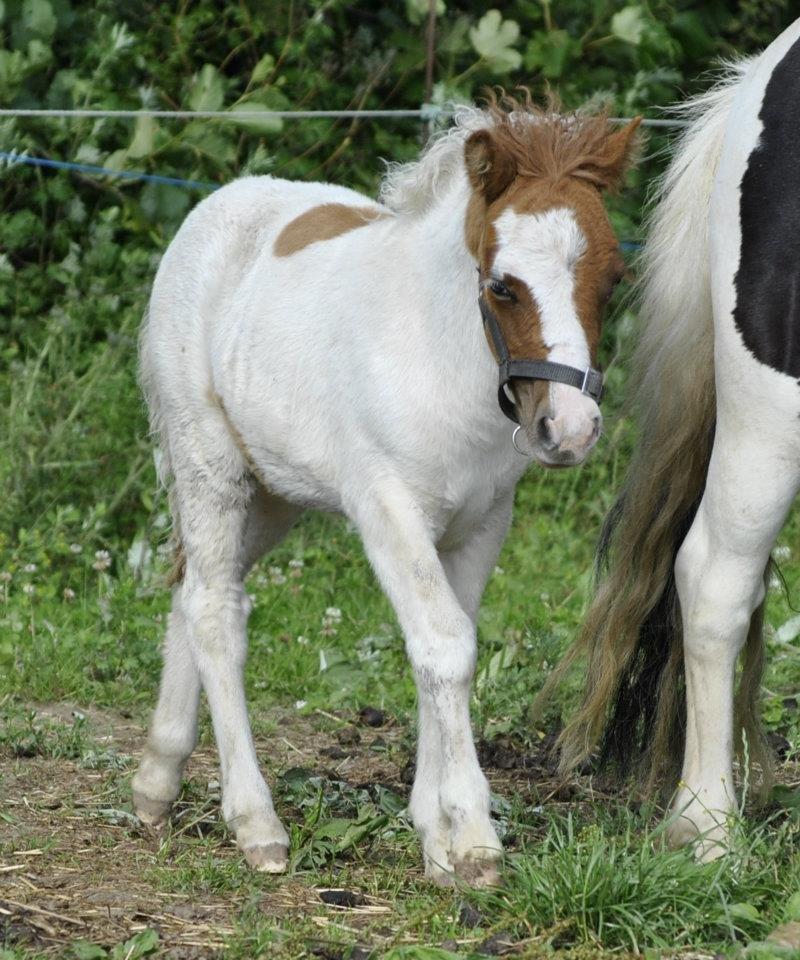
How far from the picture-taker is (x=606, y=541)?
3.97m

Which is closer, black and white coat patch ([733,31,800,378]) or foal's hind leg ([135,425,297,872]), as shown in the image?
black and white coat patch ([733,31,800,378])

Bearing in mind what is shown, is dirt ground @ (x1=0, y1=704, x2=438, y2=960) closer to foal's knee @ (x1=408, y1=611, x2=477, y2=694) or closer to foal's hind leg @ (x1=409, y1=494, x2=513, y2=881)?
foal's hind leg @ (x1=409, y1=494, x2=513, y2=881)

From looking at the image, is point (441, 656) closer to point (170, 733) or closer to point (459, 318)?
point (459, 318)

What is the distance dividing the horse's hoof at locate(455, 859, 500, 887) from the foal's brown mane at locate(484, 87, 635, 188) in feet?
4.69

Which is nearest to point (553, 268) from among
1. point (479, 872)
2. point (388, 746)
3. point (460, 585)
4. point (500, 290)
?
point (500, 290)

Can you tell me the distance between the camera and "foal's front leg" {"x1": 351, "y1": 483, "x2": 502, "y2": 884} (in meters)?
3.28

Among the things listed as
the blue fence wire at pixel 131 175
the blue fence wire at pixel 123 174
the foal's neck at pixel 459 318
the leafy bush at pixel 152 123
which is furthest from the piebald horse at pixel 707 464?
the blue fence wire at pixel 123 174

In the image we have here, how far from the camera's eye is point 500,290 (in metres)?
3.16

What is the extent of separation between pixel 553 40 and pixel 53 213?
2.56 m

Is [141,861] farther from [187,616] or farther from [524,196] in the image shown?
[524,196]

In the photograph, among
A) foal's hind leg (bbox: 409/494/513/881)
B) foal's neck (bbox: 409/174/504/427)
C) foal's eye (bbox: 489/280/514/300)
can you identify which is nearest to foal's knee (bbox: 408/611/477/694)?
foal's hind leg (bbox: 409/494/513/881)

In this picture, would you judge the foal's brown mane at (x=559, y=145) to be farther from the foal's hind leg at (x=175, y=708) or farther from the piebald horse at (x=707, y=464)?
the foal's hind leg at (x=175, y=708)

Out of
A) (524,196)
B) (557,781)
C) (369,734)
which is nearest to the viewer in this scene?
(524,196)

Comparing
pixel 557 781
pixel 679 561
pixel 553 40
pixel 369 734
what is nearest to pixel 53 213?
pixel 553 40
